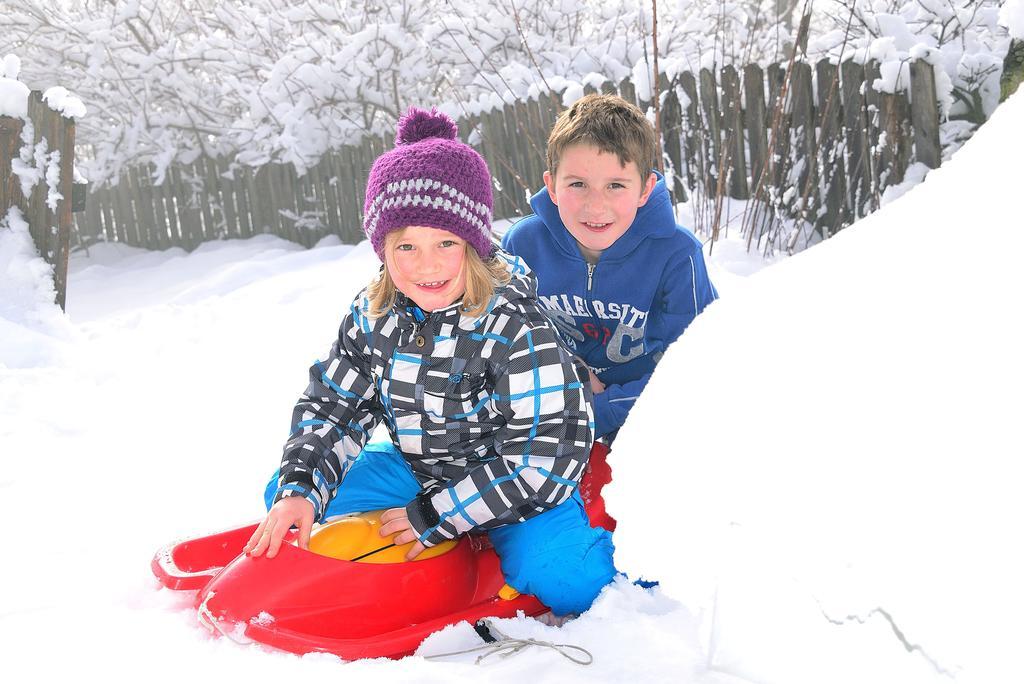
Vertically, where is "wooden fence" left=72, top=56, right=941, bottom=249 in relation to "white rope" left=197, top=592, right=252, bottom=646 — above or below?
above

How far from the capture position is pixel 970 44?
4836mm

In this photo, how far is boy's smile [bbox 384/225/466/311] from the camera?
1.78 meters

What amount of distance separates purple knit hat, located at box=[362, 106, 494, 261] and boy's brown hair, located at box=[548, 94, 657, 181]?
0.50 metres

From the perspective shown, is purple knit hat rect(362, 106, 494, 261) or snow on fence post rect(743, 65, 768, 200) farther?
snow on fence post rect(743, 65, 768, 200)

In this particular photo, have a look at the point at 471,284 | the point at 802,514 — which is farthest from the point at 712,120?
the point at 802,514

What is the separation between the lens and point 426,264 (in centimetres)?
177

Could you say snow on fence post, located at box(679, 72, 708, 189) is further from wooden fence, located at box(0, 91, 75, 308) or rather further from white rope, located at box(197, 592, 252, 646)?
white rope, located at box(197, 592, 252, 646)

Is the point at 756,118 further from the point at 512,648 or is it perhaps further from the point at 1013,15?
the point at 512,648

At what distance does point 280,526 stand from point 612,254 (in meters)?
1.22

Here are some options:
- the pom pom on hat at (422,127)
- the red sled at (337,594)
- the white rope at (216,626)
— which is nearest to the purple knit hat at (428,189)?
the pom pom on hat at (422,127)

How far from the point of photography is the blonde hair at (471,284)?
1.82 meters

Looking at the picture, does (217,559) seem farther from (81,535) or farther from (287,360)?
(287,360)

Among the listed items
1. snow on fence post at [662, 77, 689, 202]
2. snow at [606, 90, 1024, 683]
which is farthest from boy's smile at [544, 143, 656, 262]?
snow on fence post at [662, 77, 689, 202]

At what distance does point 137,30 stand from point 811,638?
1017cm
